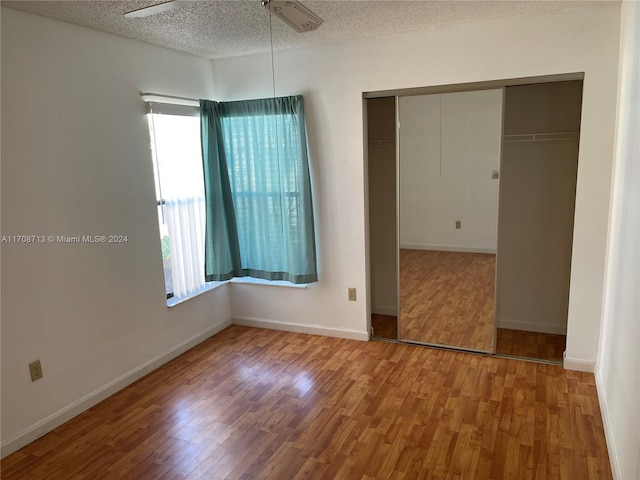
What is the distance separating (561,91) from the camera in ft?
11.2

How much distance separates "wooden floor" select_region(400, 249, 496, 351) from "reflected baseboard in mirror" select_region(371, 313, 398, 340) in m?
0.12

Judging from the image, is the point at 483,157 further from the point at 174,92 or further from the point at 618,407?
the point at 174,92

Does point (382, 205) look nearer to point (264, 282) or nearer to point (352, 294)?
point (352, 294)

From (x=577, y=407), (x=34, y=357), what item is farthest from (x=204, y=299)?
(x=577, y=407)

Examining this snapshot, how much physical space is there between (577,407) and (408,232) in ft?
5.50

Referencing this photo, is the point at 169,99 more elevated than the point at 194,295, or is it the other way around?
the point at 169,99

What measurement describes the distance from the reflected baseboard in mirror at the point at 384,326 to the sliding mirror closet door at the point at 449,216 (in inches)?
4.9

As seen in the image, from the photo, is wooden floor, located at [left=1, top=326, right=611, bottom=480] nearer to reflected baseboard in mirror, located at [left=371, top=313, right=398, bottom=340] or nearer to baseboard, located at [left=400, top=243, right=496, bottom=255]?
reflected baseboard in mirror, located at [left=371, top=313, right=398, bottom=340]

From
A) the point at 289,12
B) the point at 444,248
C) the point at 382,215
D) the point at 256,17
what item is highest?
the point at 256,17

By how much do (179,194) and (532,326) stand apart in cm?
309

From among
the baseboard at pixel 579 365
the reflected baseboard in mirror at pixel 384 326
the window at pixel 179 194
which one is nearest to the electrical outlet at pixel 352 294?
the reflected baseboard in mirror at pixel 384 326

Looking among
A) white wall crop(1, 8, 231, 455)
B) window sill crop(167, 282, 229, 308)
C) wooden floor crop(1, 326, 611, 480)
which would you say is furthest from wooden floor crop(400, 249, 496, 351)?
white wall crop(1, 8, 231, 455)

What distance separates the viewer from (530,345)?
3668 millimetres

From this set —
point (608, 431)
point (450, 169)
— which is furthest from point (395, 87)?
point (608, 431)
